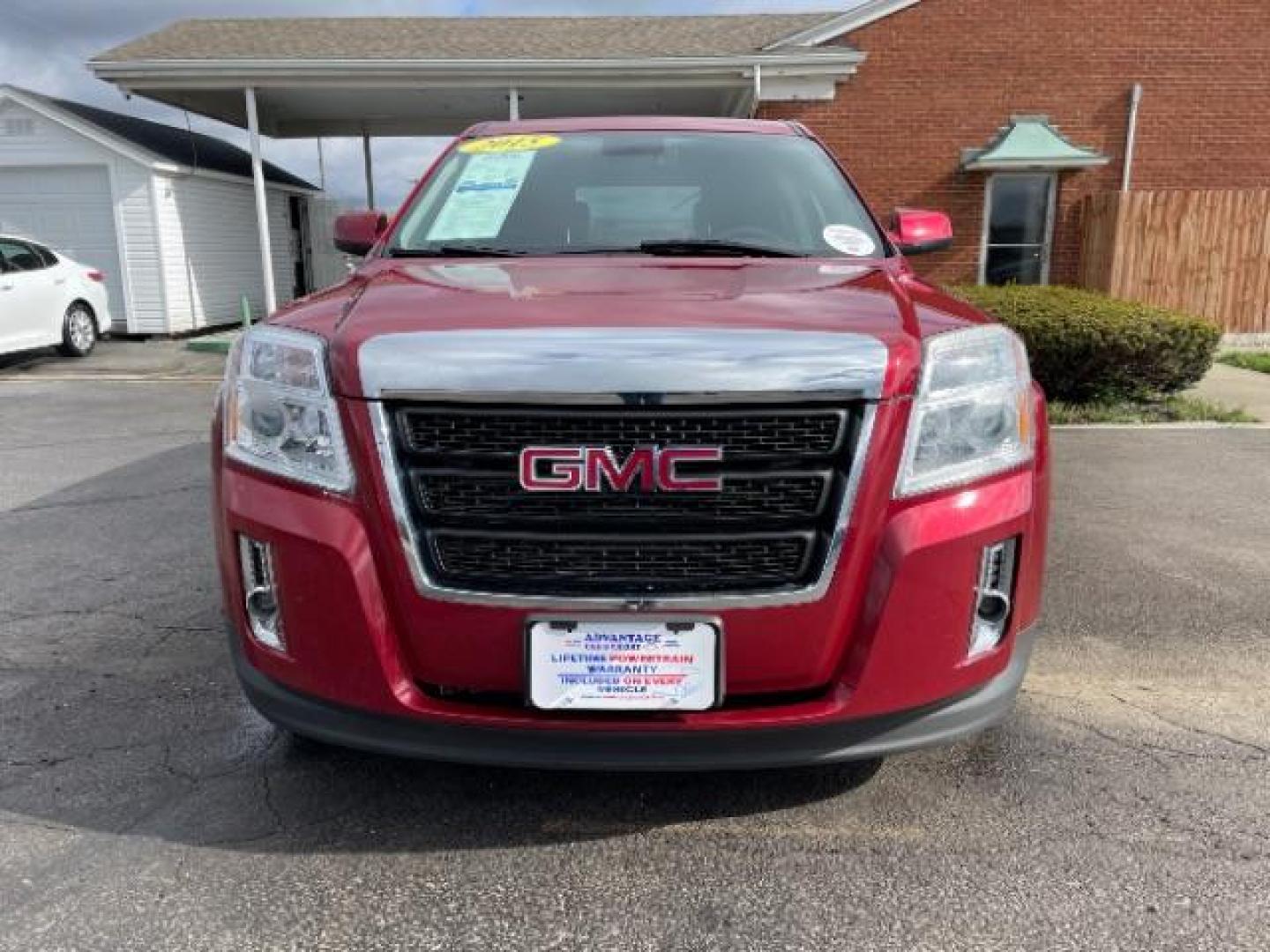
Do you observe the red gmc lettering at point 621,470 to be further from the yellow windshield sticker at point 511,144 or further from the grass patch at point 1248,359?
the grass patch at point 1248,359

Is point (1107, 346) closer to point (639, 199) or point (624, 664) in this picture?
point (639, 199)

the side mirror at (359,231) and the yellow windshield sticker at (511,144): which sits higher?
the yellow windshield sticker at (511,144)

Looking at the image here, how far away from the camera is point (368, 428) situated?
196 cm

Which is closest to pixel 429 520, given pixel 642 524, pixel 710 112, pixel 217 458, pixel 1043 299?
pixel 642 524

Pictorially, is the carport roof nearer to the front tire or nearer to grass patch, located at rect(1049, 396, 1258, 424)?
the front tire

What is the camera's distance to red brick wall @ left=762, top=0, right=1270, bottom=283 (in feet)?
40.5

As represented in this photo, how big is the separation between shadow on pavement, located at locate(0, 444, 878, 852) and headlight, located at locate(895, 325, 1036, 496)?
0.94 metres

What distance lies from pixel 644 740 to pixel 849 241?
1732 millimetres

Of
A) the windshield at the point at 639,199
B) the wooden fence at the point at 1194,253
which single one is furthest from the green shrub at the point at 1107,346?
the windshield at the point at 639,199

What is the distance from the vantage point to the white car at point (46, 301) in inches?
415

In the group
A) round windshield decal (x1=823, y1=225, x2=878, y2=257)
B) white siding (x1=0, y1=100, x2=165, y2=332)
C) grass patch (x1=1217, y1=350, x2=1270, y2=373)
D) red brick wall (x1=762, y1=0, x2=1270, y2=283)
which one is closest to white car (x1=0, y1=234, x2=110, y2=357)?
white siding (x1=0, y1=100, x2=165, y2=332)

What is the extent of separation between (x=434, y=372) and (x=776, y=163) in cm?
198

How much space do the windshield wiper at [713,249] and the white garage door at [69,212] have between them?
1290 centimetres

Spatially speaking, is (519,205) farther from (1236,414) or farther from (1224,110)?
(1224,110)
